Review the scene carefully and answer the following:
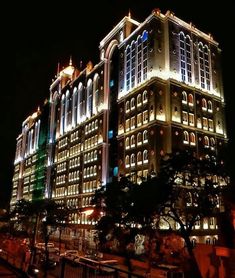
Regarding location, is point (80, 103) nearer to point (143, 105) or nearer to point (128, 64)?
point (128, 64)

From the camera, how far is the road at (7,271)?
1820cm

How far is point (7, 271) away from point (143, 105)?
147 ft

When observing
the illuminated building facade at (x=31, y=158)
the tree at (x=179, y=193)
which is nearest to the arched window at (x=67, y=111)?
the illuminated building facade at (x=31, y=158)

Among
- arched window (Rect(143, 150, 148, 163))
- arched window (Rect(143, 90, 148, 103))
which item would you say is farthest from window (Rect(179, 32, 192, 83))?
arched window (Rect(143, 150, 148, 163))

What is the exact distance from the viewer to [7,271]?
68.1 feet

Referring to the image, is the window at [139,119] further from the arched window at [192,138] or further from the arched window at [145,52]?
the arched window at [192,138]

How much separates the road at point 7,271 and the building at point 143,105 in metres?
25.5

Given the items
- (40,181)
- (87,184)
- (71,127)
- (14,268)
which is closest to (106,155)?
(87,184)

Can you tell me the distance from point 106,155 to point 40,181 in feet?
143

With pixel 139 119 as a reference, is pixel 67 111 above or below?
above

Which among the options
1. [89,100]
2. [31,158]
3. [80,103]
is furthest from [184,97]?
[31,158]

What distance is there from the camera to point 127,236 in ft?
81.3

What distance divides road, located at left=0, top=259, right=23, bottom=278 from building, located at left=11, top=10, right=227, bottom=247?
25548mm

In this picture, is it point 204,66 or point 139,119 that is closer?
point 139,119
